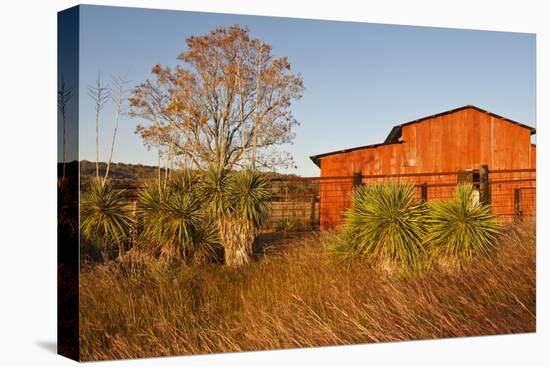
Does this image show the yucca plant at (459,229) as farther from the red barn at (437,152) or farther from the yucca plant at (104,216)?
the yucca plant at (104,216)

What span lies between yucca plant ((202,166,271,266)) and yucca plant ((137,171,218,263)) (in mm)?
179

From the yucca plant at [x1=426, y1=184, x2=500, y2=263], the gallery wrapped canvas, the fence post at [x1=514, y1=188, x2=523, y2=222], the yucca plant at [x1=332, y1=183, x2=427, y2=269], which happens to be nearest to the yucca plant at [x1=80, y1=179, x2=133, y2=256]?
the gallery wrapped canvas

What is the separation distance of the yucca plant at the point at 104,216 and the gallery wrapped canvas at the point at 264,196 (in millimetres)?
23

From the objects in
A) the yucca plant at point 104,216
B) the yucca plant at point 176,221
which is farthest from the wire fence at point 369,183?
the yucca plant at point 104,216

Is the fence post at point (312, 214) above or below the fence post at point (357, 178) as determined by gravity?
below

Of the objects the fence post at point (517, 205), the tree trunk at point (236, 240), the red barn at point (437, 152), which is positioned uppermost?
the red barn at point (437, 152)

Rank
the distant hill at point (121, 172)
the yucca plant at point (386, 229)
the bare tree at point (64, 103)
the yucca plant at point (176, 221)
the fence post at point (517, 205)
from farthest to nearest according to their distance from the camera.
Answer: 1. the fence post at point (517, 205)
2. the yucca plant at point (386, 229)
3. the yucca plant at point (176, 221)
4. the bare tree at point (64, 103)
5. the distant hill at point (121, 172)

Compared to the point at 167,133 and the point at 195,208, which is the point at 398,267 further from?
the point at 167,133

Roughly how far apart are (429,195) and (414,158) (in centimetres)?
143

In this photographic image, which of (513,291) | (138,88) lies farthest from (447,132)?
(138,88)

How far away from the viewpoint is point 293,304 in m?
8.42

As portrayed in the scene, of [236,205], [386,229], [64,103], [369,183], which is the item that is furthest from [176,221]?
[369,183]

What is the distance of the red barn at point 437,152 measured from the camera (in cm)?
1092

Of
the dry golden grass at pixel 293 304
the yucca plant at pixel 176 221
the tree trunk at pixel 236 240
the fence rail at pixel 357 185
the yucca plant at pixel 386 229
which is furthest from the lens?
the fence rail at pixel 357 185
